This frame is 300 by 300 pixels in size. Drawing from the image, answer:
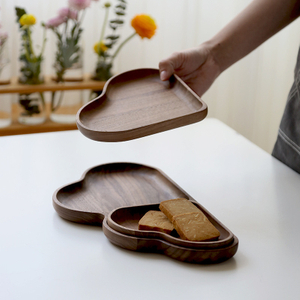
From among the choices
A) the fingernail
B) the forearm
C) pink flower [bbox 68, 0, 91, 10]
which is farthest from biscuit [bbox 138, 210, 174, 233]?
pink flower [bbox 68, 0, 91, 10]

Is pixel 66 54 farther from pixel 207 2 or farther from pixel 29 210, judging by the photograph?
pixel 29 210

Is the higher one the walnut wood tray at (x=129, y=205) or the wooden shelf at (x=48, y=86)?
the walnut wood tray at (x=129, y=205)

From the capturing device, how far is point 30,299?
0.52m

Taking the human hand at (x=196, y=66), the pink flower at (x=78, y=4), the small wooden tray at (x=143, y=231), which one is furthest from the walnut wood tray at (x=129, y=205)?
the pink flower at (x=78, y=4)

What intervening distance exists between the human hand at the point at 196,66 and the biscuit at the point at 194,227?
419 millimetres

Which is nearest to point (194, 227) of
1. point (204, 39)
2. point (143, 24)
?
point (143, 24)

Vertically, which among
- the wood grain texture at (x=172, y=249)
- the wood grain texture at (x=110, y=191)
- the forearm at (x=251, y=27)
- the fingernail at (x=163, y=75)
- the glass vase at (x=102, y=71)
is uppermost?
the forearm at (x=251, y=27)

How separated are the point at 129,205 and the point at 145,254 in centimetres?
14

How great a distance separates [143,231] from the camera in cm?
62

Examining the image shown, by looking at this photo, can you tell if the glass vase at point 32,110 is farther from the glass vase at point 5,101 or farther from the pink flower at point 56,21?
the pink flower at point 56,21

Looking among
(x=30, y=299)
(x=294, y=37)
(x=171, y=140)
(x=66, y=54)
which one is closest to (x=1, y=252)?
(x=30, y=299)

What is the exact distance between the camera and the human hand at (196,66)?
3.26ft

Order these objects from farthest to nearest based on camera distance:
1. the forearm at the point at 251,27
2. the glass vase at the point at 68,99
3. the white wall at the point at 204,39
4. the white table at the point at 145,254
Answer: the white wall at the point at 204,39, the glass vase at the point at 68,99, the forearm at the point at 251,27, the white table at the point at 145,254

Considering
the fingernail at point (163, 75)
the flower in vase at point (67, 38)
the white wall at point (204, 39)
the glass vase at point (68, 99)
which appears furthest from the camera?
the white wall at point (204, 39)
